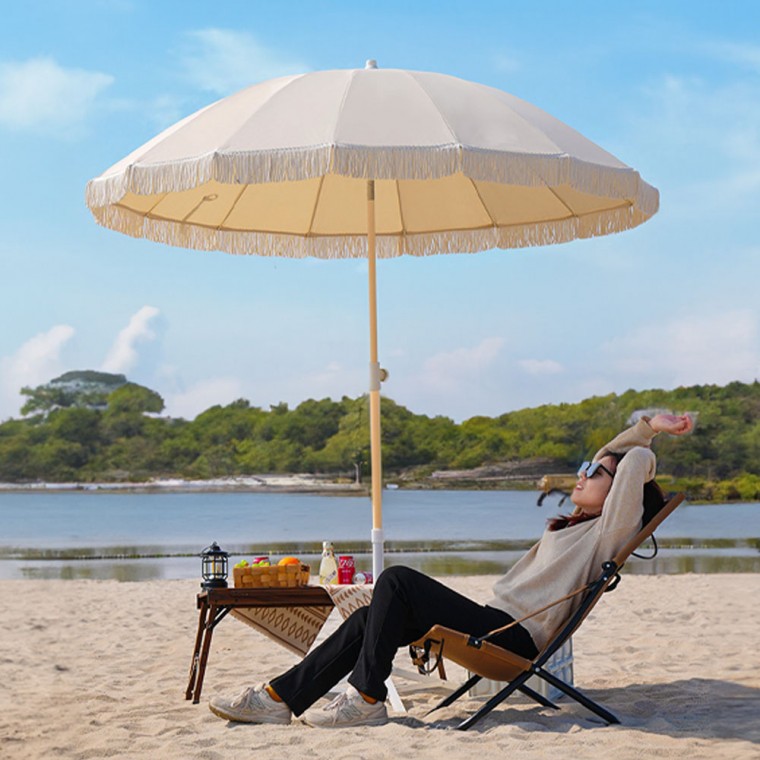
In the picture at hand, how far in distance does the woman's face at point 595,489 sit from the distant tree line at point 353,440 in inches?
1330

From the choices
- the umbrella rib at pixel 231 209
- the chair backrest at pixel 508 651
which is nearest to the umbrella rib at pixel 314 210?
the umbrella rib at pixel 231 209

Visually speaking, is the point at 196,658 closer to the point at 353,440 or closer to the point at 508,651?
the point at 508,651

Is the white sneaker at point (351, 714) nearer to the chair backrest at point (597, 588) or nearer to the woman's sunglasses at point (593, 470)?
the chair backrest at point (597, 588)

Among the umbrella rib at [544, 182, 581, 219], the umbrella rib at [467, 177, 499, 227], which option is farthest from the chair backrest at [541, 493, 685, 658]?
the umbrella rib at [467, 177, 499, 227]

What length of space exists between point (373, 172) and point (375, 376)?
1025 mm

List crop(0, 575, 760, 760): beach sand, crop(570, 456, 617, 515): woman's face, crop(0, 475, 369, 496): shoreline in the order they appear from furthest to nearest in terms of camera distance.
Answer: crop(0, 475, 369, 496): shoreline → crop(570, 456, 617, 515): woman's face → crop(0, 575, 760, 760): beach sand

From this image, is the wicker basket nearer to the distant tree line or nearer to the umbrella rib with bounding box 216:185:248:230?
the umbrella rib with bounding box 216:185:248:230

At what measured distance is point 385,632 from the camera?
130 inches

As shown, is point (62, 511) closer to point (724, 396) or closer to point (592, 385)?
point (592, 385)

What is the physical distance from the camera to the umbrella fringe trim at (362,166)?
11.2ft

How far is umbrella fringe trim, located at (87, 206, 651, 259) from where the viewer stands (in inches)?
177

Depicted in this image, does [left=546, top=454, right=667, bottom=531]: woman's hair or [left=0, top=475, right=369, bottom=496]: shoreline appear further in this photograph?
[left=0, top=475, right=369, bottom=496]: shoreline

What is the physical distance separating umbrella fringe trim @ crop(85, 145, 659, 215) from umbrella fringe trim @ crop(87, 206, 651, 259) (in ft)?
2.62

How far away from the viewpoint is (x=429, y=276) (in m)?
40.6
